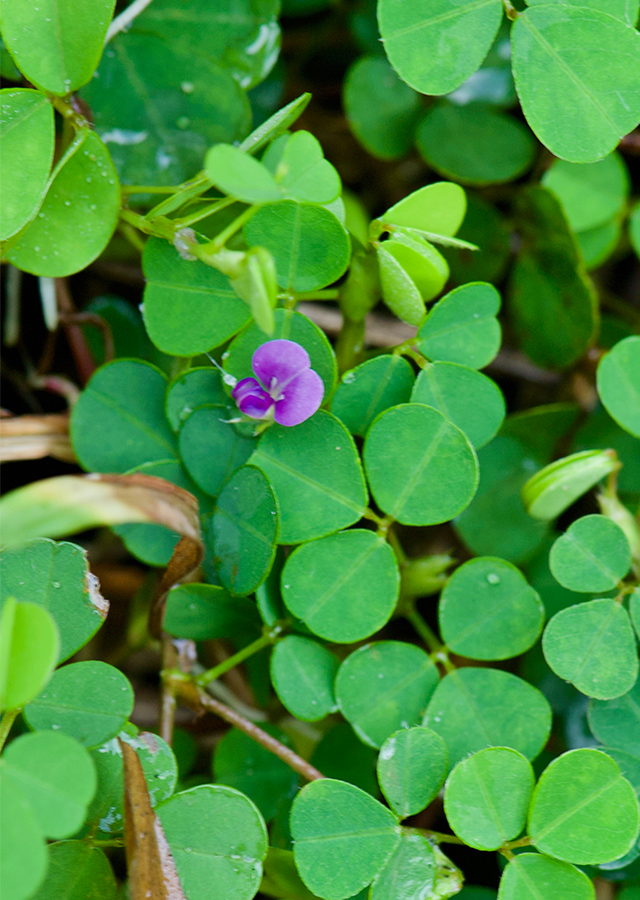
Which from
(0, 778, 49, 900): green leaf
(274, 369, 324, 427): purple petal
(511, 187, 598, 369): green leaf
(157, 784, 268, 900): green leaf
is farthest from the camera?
(511, 187, 598, 369): green leaf

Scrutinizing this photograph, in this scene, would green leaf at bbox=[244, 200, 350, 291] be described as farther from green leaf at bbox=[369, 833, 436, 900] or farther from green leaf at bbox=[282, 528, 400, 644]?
green leaf at bbox=[369, 833, 436, 900]

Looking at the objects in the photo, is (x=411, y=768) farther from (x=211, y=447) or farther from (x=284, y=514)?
(x=211, y=447)

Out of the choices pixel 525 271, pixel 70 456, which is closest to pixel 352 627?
pixel 70 456

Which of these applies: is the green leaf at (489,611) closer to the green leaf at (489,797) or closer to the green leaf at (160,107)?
the green leaf at (489,797)

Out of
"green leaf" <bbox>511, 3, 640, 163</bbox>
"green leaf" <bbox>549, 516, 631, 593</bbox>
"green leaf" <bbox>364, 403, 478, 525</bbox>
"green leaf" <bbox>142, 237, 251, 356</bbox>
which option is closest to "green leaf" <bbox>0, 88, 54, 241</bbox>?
"green leaf" <bbox>142, 237, 251, 356</bbox>

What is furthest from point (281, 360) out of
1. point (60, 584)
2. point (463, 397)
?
point (60, 584)
